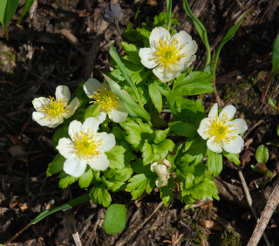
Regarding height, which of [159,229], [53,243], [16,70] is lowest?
[53,243]

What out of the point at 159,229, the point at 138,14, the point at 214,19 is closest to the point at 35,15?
the point at 138,14

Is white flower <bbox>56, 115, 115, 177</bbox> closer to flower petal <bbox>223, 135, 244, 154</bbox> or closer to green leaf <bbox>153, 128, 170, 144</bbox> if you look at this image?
green leaf <bbox>153, 128, 170, 144</bbox>

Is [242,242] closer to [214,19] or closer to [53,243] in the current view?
[53,243]

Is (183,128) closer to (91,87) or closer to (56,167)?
(91,87)

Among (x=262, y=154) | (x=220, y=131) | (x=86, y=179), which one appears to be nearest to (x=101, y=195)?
(x=86, y=179)

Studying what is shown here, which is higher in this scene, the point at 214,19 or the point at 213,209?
the point at 214,19

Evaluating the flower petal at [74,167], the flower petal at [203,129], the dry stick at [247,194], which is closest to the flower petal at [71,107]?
the flower petal at [74,167]

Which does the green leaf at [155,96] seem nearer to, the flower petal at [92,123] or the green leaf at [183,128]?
the green leaf at [183,128]
